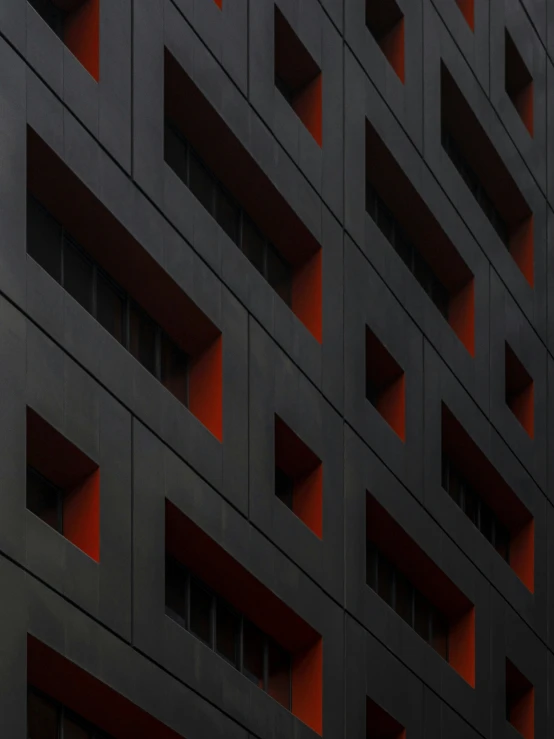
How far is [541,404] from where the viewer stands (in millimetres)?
43594

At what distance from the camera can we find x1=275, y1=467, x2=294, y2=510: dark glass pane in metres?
31.0

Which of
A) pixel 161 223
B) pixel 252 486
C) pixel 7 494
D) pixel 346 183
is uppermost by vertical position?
pixel 346 183

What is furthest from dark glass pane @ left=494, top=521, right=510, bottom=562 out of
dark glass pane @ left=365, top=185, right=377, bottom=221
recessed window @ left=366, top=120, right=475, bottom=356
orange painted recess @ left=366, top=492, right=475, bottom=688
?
dark glass pane @ left=365, top=185, right=377, bottom=221

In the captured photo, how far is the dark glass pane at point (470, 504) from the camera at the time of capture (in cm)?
4012

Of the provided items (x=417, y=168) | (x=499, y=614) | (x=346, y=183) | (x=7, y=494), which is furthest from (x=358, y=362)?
(x=7, y=494)

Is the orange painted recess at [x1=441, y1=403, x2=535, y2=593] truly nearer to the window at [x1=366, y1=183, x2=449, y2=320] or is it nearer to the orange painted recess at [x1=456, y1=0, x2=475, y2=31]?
the window at [x1=366, y1=183, x2=449, y2=320]

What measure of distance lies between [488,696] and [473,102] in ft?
45.9

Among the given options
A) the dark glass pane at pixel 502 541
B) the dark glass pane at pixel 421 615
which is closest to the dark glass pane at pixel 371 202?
the dark glass pane at pixel 421 615

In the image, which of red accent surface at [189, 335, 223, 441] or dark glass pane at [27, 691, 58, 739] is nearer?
dark glass pane at [27, 691, 58, 739]

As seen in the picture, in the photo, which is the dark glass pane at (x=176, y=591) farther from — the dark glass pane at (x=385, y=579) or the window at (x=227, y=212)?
the dark glass pane at (x=385, y=579)

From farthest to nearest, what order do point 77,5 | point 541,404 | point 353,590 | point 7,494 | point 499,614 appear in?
point 541,404
point 499,614
point 353,590
point 77,5
point 7,494

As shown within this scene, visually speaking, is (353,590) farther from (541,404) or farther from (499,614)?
(541,404)

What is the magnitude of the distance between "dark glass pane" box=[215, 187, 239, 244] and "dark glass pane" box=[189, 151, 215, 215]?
25 centimetres

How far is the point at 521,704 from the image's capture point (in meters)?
41.6
